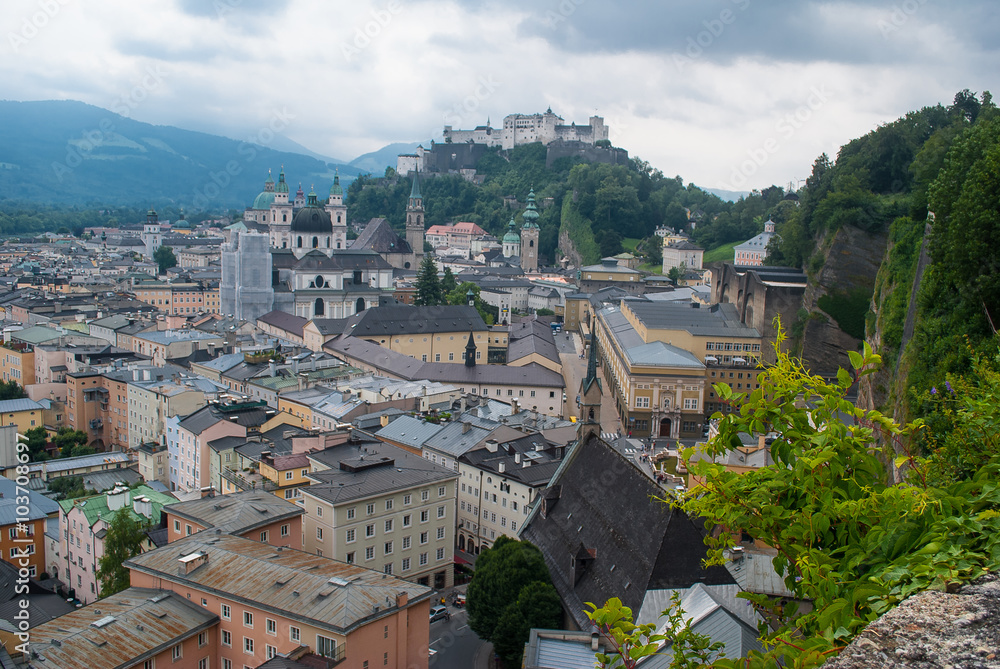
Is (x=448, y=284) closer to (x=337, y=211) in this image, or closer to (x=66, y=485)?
(x=337, y=211)

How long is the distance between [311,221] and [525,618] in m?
72.1

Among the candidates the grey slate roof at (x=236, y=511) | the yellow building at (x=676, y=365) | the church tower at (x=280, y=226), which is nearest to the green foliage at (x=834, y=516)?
the grey slate roof at (x=236, y=511)

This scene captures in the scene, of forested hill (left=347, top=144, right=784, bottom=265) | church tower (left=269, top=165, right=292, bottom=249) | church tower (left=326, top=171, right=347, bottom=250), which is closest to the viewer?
church tower (left=269, top=165, right=292, bottom=249)

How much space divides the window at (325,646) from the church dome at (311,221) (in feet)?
242

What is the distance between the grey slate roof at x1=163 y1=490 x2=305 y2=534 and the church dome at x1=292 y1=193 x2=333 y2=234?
214ft

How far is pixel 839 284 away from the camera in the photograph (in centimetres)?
4662

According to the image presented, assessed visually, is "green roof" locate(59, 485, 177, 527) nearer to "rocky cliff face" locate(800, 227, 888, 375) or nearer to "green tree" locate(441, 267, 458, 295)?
"rocky cliff face" locate(800, 227, 888, 375)

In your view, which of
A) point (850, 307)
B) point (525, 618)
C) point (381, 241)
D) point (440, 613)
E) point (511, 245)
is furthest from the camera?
point (511, 245)

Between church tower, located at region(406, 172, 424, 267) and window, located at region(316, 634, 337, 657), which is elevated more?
church tower, located at region(406, 172, 424, 267)

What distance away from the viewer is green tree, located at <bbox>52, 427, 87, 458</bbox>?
43406 mm

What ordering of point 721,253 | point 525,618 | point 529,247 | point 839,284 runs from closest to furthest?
1. point 525,618
2. point 839,284
3. point 721,253
4. point 529,247

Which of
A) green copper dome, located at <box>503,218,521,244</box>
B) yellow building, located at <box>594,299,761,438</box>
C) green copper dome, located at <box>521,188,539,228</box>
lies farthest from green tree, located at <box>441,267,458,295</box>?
yellow building, located at <box>594,299,761,438</box>

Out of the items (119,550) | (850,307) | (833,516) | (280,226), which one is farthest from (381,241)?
(833,516)

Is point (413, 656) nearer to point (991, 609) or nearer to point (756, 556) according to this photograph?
point (756, 556)
